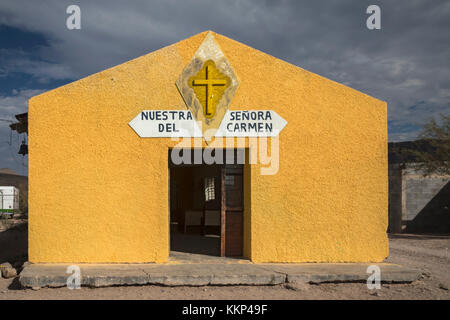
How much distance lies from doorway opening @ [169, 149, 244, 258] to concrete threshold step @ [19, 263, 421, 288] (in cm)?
88

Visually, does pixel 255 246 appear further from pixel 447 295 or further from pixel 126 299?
pixel 447 295

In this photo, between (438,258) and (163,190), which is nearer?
(163,190)

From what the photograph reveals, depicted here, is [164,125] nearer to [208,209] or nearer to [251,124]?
[251,124]

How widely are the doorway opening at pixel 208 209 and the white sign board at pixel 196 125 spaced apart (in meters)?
0.62

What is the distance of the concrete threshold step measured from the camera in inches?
224

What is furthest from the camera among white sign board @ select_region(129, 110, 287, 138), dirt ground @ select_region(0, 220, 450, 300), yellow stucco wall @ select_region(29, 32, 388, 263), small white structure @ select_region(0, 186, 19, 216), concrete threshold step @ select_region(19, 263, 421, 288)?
small white structure @ select_region(0, 186, 19, 216)

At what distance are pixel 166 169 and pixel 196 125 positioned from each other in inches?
39.8

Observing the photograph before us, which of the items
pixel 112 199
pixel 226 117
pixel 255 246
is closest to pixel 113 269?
pixel 112 199

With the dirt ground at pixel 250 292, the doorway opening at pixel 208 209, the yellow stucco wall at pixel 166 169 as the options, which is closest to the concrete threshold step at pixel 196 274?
the dirt ground at pixel 250 292

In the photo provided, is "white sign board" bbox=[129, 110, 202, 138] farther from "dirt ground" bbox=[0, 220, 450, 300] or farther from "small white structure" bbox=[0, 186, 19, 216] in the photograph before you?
"small white structure" bbox=[0, 186, 19, 216]

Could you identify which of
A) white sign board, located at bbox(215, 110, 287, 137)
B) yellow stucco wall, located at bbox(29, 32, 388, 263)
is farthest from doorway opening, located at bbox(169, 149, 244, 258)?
white sign board, located at bbox(215, 110, 287, 137)

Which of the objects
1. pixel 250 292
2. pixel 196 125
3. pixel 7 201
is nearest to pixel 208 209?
pixel 196 125
